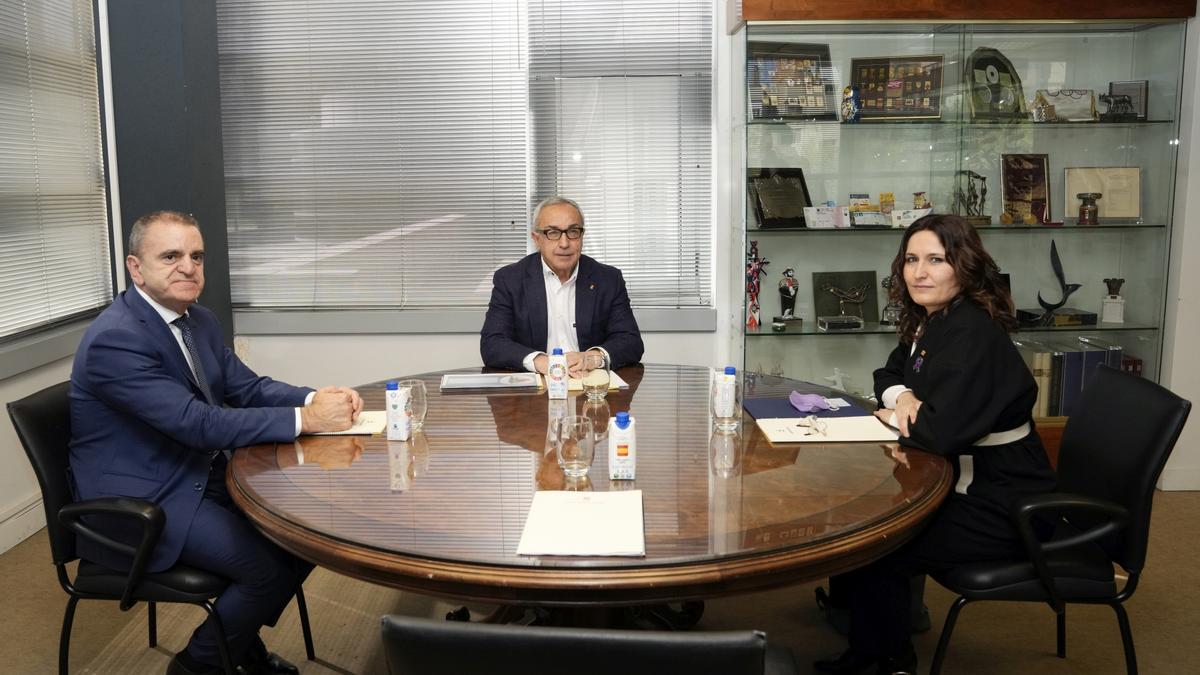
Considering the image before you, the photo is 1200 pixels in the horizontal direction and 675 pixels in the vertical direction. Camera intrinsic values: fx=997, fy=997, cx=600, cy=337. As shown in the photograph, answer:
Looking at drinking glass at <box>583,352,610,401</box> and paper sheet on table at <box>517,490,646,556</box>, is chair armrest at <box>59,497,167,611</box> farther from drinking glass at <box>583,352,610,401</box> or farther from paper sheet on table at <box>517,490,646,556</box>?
drinking glass at <box>583,352,610,401</box>

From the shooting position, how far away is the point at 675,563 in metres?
1.67

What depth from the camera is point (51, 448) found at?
2.36 meters

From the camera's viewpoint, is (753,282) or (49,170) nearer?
(49,170)

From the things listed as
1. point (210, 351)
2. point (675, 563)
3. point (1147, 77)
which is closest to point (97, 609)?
point (210, 351)

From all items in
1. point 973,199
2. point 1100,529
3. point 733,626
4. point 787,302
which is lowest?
point 733,626

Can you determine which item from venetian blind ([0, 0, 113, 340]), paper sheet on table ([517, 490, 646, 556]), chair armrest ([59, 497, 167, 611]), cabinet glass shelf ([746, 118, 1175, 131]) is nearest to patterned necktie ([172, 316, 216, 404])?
chair armrest ([59, 497, 167, 611])

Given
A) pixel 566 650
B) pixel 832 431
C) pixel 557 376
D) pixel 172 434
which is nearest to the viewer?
pixel 566 650

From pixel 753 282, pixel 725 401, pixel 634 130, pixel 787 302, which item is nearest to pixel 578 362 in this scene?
pixel 725 401

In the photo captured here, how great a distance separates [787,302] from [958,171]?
92 centimetres

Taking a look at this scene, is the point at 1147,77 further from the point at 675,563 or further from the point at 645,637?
the point at 645,637

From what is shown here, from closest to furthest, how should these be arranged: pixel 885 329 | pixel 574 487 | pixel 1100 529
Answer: pixel 574 487 < pixel 1100 529 < pixel 885 329

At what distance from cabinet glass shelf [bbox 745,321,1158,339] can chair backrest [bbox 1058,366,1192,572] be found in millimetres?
1734

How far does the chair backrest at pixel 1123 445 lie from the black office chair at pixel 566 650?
154cm

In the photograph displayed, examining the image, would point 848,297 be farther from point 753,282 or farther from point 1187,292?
point 1187,292
